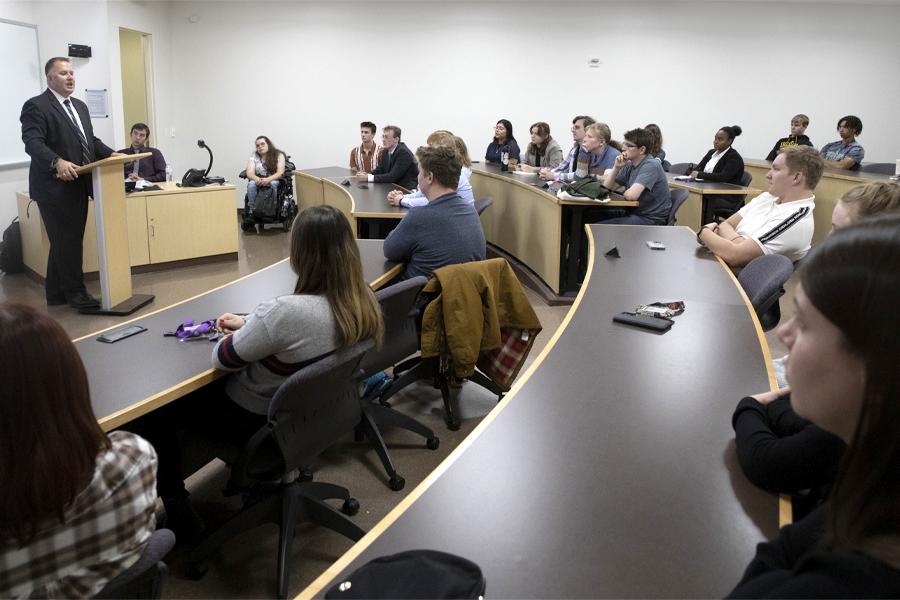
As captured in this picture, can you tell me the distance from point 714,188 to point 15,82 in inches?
262

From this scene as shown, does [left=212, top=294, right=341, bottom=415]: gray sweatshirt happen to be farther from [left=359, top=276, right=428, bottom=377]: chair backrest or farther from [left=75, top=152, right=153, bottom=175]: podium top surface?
[left=75, top=152, right=153, bottom=175]: podium top surface

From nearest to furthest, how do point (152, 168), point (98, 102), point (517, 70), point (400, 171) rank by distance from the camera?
point (400, 171) < point (152, 168) < point (98, 102) < point (517, 70)

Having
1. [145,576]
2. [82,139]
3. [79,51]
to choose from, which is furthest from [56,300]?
[145,576]

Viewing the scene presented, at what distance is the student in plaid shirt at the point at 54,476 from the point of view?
3.84ft

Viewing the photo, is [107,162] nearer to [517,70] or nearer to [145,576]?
[145,576]

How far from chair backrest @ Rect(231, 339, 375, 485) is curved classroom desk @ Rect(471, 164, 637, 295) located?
338cm

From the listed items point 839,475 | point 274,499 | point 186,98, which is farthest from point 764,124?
point 839,475

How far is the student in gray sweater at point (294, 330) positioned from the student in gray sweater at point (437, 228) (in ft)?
3.43

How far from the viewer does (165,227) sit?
6.35 m

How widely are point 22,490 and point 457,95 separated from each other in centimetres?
939

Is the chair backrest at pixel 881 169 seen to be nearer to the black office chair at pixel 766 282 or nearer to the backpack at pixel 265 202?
the black office chair at pixel 766 282

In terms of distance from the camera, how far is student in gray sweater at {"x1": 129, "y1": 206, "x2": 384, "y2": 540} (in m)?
2.12

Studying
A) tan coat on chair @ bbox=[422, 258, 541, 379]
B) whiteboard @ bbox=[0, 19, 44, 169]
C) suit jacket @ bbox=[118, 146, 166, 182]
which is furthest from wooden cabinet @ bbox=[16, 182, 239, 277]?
tan coat on chair @ bbox=[422, 258, 541, 379]

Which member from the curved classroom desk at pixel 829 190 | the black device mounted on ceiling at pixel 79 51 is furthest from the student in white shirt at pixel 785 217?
the black device mounted on ceiling at pixel 79 51
